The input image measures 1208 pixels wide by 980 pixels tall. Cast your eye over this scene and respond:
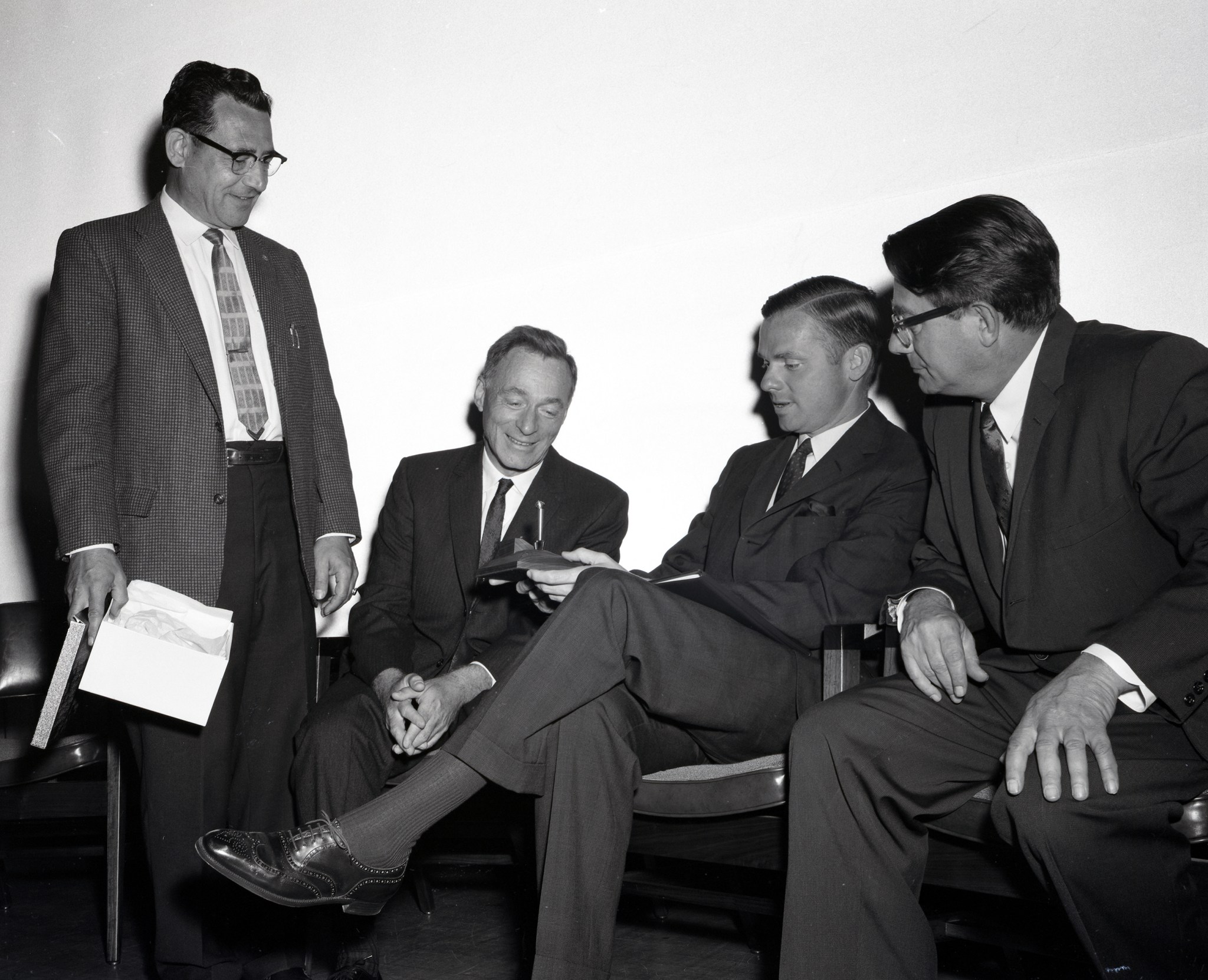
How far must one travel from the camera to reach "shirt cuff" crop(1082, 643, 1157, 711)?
1.52m

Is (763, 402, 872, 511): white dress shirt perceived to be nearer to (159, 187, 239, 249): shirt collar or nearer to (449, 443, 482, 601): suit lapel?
(449, 443, 482, 601): suit lapel

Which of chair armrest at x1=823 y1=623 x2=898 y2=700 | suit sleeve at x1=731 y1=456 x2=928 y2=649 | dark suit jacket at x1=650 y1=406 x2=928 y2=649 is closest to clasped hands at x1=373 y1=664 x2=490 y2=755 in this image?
dark suit jacket at x1=650 y1=406 x2=928 y2=649

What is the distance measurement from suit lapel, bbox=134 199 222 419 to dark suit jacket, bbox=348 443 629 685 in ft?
1.81

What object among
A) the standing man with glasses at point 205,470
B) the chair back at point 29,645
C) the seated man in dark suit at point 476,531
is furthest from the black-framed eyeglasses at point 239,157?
the chair back at point 29,645

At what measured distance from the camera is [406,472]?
8.84 ft

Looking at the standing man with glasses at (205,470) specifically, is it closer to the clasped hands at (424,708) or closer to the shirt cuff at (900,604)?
the clasped hands at (424,708)

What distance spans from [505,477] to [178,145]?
1.05 meters

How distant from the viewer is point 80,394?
2133mm

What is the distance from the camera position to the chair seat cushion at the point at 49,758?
2.68 meters

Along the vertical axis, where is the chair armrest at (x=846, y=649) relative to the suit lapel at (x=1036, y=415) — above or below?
below

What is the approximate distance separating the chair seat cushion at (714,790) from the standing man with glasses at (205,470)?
0.87 meters

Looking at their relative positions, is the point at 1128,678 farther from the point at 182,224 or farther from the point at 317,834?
the point at 182,224

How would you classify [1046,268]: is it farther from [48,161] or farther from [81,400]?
[48,161]

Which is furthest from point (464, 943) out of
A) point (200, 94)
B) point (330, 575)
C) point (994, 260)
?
point (200, 94)
